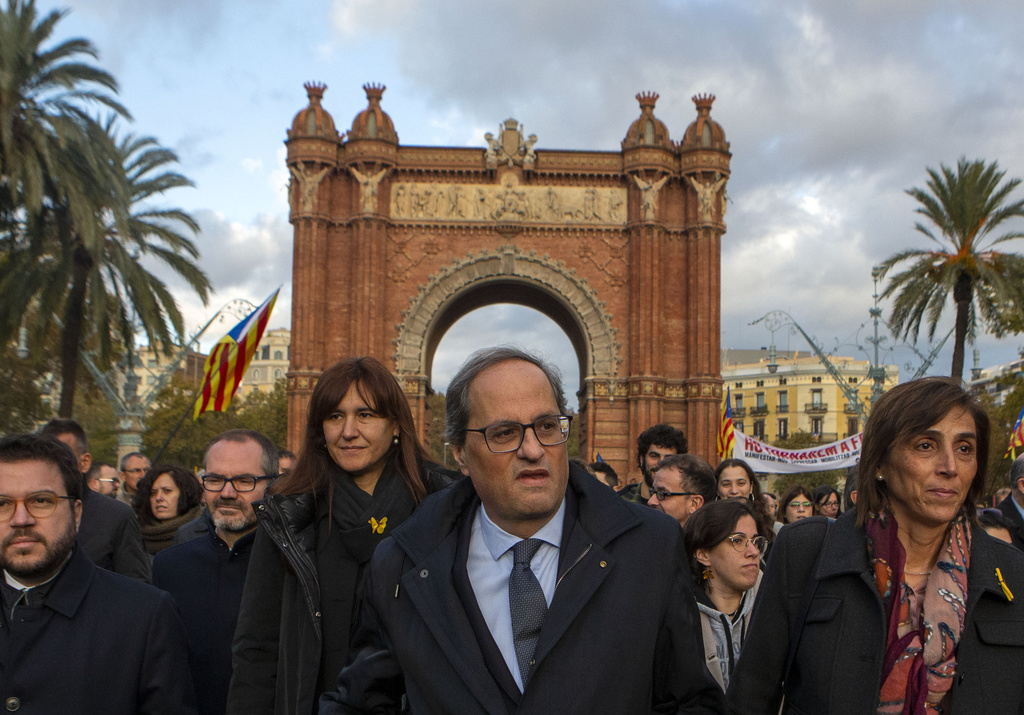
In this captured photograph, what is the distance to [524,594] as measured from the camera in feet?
8.94

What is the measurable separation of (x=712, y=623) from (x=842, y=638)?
1.73 meters

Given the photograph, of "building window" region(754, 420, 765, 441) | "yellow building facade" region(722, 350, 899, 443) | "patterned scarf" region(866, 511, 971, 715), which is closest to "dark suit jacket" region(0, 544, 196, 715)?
"patterned scarf" region(866, 511, 971, 715)

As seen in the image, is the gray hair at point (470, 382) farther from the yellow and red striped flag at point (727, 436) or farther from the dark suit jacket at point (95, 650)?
the yellow and red striped flag at point (727, 436)

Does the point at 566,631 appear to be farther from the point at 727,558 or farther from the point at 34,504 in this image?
the point at 727,558

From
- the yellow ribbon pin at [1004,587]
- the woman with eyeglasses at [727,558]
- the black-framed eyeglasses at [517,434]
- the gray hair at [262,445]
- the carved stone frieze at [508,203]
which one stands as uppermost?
the carved stone frieze at [508,203]

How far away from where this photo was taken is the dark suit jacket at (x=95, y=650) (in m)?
3.30

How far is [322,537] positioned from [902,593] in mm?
2128

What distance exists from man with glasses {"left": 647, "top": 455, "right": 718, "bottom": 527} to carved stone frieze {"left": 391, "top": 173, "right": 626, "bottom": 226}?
77.9 feet

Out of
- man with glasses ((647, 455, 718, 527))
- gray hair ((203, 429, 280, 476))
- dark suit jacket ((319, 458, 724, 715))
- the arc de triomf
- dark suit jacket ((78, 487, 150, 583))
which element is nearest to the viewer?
dark suit jacket ((319, 458, 724, 715))

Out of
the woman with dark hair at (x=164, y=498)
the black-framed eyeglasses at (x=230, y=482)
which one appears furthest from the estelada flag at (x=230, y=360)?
the black-framed eyeglasses at (x=230, y=482)

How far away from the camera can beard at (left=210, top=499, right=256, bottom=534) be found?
460 cm

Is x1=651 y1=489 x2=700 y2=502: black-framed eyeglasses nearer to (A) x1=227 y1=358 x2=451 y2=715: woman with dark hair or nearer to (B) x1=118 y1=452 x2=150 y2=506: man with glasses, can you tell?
(A) x1=227 y1=358 x2=451 y2=715: woman with dark hair

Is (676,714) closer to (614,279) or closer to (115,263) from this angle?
(115,263)

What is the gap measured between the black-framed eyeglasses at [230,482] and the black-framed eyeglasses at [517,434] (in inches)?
84.8
